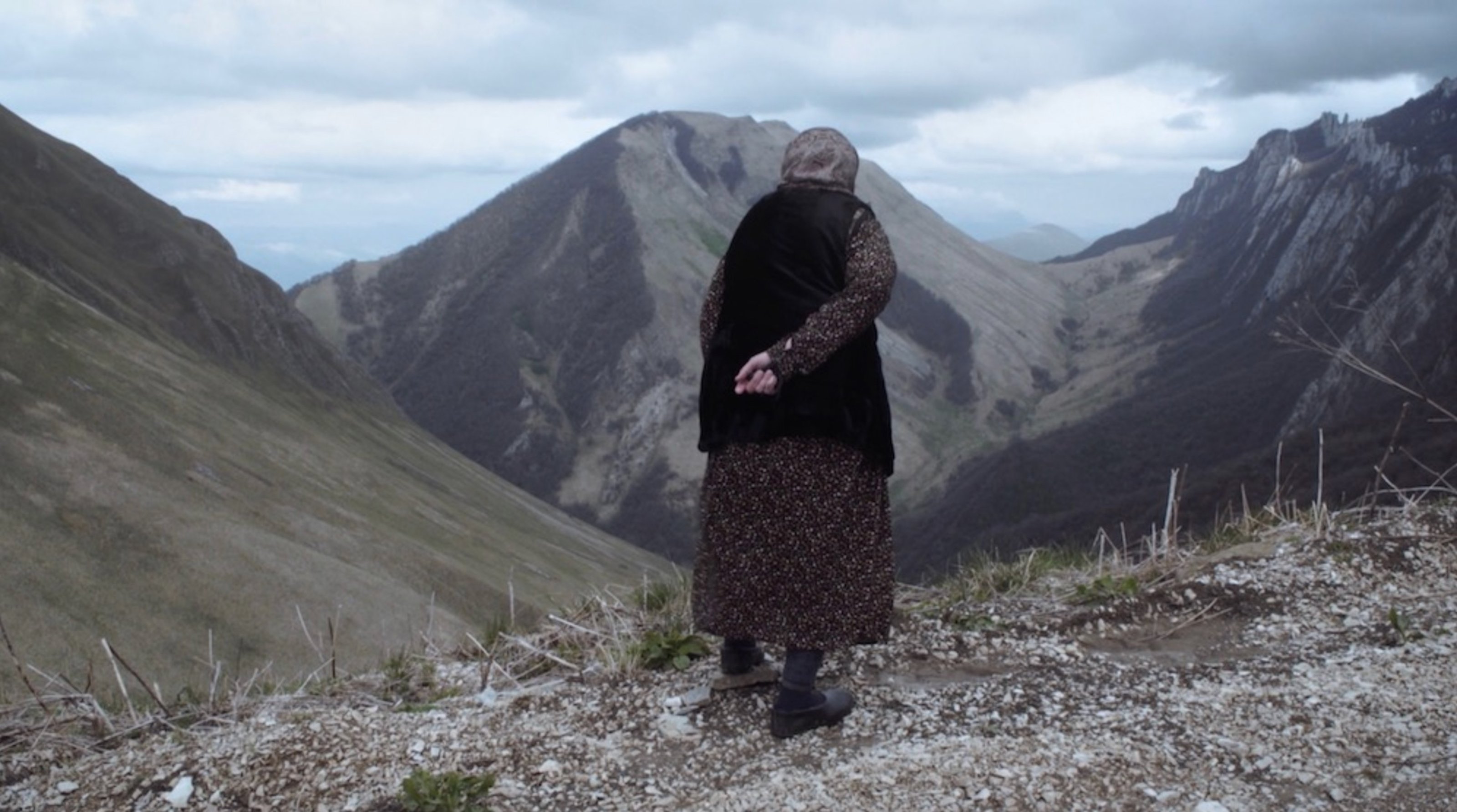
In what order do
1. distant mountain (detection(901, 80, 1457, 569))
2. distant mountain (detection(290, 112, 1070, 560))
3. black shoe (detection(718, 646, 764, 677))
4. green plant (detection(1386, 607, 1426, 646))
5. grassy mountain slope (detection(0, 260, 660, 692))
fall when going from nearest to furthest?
black shoe (detection(718, 646, 764, 677))
green plant (detection(1386, 607, 1426, 646))
grassy mountain slope (detection(0, 260, 660, 692))
distant mountain (detection(901, 80, 1457, 569))
distant mountain (detection(290, 112, 1070, 560))

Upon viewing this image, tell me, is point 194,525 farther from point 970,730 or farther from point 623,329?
point 623,329

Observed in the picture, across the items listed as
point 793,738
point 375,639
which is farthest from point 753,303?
point 375,639

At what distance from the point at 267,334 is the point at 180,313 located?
941 cm

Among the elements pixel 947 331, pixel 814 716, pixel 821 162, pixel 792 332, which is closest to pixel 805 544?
pixel 814 716

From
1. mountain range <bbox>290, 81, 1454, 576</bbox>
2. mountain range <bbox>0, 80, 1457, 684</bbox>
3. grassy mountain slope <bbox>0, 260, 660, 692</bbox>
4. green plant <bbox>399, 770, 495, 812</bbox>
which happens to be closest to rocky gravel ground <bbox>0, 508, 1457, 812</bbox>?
green plant <bbox>399, 770, 495, 812</bbox>

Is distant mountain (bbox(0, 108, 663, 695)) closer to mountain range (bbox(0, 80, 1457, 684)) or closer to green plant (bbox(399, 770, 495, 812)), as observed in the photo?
mountain range (bbox(0, 80, 1457, 684))

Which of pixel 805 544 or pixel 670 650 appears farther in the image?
pixel 670 650

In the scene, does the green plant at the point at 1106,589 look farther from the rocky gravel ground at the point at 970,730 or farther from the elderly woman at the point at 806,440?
the elderly woman at the point at 806,440

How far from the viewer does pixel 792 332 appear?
5.67 metres

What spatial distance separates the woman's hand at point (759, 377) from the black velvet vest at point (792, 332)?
0.17m

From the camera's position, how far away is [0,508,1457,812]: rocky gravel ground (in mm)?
5141

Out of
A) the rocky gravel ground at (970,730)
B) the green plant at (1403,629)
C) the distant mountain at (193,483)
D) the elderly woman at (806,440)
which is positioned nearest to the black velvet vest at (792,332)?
the elderly woman at (806,440)

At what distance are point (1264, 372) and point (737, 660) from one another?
107033mm

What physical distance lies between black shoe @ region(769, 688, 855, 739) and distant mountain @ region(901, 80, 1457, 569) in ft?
98.6
